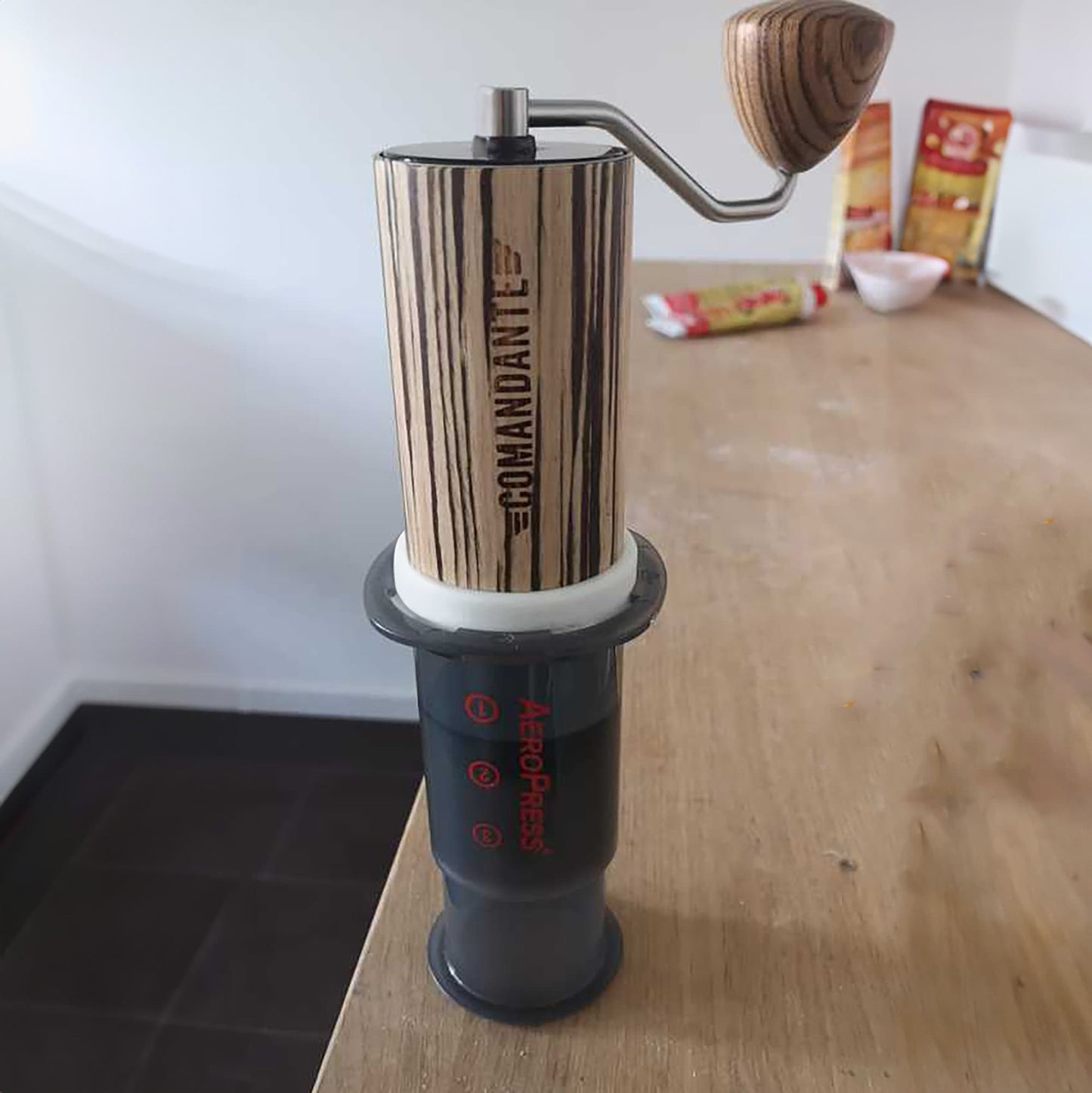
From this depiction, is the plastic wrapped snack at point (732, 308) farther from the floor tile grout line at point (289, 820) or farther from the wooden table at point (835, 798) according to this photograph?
the floor tile grout line at point (289, 820)

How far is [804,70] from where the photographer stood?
17.6 inches

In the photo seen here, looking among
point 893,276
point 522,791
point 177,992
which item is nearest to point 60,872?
point 177,992

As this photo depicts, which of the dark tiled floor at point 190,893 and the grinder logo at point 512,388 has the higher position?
the grinder logo at point 512,388

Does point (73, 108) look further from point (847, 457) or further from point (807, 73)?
point (807, 73)

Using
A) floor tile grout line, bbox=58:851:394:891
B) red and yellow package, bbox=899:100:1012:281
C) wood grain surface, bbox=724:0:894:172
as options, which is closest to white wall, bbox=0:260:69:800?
floor tile grout line, bbox=58:851:394:891

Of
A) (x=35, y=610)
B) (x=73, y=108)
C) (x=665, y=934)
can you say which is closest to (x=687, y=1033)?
(x=665, y=934)

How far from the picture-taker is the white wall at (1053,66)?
1176mm

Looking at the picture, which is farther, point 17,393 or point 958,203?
point 17,393

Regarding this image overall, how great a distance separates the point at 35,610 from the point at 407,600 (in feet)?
6.12

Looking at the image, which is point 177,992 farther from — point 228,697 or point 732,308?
point 732,308

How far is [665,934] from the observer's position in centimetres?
43

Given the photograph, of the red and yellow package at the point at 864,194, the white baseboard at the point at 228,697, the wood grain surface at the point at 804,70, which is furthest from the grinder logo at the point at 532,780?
the white baseboard at the point at 228,697

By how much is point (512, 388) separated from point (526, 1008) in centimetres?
23

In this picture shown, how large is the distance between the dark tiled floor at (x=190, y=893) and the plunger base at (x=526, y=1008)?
46.9 inches
